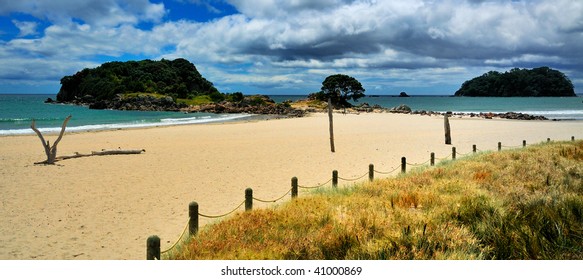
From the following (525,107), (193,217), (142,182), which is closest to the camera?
(193,217)

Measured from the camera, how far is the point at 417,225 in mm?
6195

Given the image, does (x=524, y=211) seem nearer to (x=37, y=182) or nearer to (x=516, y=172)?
(x=516, y=172)

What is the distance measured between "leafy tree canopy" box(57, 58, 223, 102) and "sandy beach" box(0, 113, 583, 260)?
7739 cm

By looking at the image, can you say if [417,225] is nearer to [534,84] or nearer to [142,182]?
[142,182]

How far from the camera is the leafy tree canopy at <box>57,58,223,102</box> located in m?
103

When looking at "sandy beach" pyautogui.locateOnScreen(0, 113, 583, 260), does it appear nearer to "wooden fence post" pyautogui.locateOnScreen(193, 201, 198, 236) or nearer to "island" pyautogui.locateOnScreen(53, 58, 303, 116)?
"wooden fence post" pyautogui.locateOnScreen(193, 201, 198, 236)

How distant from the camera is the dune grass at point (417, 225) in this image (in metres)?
5.43

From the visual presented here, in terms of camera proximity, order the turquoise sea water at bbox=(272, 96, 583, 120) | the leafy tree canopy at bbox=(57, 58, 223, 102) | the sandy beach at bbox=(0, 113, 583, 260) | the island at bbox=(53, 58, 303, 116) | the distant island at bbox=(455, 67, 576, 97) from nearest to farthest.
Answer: the sandy beach at bbox=(0, 113, 583, 260)
the turquoise sea water at bbox=(272, 96, 583, 120)
the island at bbox=(53, 58, 303, 116)
the leafy tree canopy at bbox=(57, 58, 223, 102)
the distant island at bbox=(455, 67, 576, 97)

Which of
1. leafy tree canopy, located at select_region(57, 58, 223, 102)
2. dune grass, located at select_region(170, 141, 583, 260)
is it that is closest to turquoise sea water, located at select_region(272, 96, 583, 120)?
leafy tree canopy, located at select_region(57, 58, 223, 102)

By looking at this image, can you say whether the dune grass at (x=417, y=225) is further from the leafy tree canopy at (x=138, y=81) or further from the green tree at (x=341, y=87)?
the leafy tree canopy at (x=138, y=81)

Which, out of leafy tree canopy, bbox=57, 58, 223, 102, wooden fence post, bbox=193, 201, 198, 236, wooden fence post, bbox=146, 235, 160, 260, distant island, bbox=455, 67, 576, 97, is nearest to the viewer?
wooden fence post, bbox=146, 235, 160, 260

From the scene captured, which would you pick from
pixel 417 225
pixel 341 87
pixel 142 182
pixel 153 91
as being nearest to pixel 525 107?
pixel 341 87

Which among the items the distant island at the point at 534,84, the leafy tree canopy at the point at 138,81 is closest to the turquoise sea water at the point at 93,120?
the leafy tree canopy at the point at 138,81

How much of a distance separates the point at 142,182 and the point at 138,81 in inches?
3966
